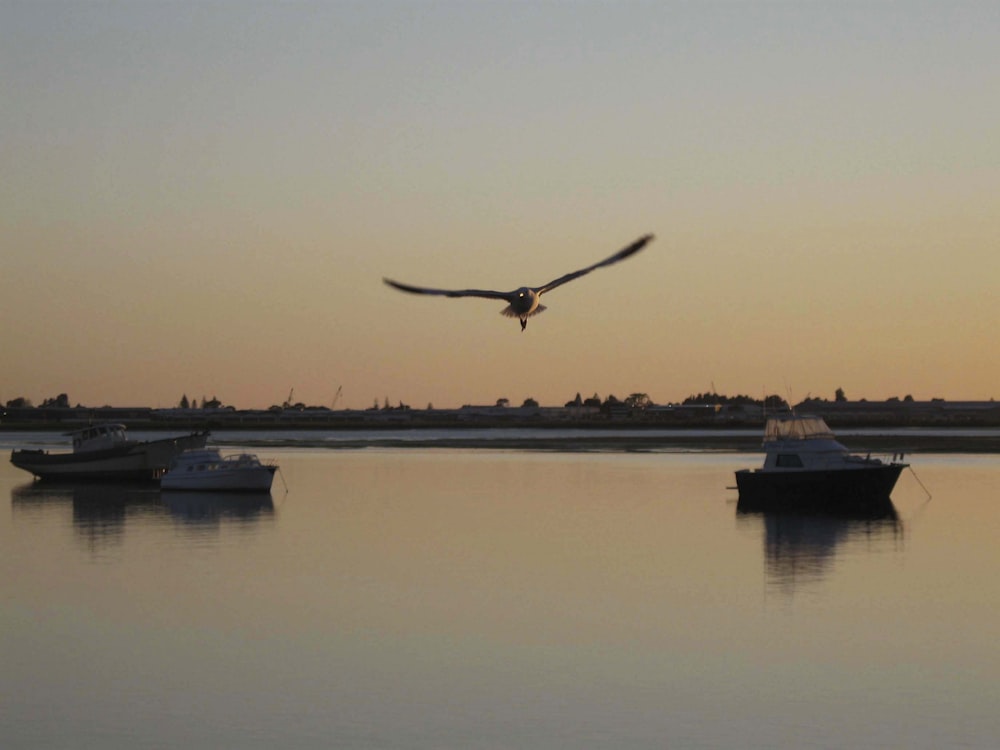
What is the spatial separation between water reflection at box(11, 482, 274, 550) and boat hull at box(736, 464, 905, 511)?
859 inches

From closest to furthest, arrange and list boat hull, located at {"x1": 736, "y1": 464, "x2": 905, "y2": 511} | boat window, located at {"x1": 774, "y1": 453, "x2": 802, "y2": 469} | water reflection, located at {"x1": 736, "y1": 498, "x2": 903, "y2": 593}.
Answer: water reflection, located at {"x1": 736, "y1": 498, "x2": 903, "y2": 593} → boat hull, located at {"x1": 736, "y1": 464, "x2": 905, "y2": 511} → boat window, located at {"x1": 774, "y1": 453, "x2": 802, "y2": 469}

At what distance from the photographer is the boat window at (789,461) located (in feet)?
218

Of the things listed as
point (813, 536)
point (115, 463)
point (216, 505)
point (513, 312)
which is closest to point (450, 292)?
point (513, 312)

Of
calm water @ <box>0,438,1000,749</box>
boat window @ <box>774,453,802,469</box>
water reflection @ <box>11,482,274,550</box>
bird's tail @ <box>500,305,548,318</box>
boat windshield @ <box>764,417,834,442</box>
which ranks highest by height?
bird's tail @ <box>500,305,548,318</box>

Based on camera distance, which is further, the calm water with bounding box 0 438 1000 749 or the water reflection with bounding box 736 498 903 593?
the water reflection with bounding box 736 498 903 593

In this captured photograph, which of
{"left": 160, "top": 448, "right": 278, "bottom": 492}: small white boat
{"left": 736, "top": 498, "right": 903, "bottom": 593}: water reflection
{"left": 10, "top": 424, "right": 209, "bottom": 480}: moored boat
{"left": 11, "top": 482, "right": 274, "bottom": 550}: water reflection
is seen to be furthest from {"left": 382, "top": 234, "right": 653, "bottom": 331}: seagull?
{"left": 10, "top": 424, "right": 209, "bottom": 480}: moored boat

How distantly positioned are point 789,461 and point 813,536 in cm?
1096

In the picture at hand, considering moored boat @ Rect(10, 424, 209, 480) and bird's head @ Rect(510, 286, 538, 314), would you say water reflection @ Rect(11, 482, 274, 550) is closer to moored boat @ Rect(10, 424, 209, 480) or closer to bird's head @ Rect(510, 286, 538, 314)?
moored boat @ Rect(10, 424, 209, 480)

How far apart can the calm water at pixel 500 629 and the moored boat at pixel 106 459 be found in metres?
24.6

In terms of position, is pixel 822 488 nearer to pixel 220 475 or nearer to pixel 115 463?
pixel 220 475

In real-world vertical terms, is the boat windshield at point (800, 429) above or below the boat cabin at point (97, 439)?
above

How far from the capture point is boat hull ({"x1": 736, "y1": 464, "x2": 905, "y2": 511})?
65375mm

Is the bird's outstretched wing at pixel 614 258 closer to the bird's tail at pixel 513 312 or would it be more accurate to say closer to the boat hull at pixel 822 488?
the bird's tail at pixel 513 312

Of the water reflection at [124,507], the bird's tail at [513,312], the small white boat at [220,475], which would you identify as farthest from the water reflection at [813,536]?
the small white boat at [220,475]
